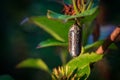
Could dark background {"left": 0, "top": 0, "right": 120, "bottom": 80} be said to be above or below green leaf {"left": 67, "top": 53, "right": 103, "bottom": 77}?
above

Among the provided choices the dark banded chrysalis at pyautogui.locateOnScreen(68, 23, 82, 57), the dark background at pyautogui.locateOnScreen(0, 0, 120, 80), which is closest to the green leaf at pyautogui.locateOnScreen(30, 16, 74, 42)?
the dark banded chrysalis at pyautogui.locateOnScreen(68, 23, 82, 57)

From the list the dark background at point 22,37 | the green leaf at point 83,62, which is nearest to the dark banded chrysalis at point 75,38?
the green leaf at point 83,62

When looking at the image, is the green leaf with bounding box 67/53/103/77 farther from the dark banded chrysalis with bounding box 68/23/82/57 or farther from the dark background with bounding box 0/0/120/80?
the dark background with bounding box 0/0/120/80

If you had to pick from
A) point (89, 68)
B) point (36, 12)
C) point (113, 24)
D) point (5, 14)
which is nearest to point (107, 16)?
point (113, 24)

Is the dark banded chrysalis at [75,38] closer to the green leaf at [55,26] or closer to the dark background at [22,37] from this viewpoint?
the green leaf at [55,26]

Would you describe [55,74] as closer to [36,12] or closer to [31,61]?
[31,61]

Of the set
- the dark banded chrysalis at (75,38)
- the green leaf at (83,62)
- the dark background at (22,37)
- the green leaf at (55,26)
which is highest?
the dark background at (22,37)

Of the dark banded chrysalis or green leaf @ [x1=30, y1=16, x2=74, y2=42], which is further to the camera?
green leaf @ [x1=30, y1=16, x2=74, y2=42]

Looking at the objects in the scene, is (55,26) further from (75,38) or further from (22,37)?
(22,37)

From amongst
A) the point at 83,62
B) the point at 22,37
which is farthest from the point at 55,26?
the point at 22,37
